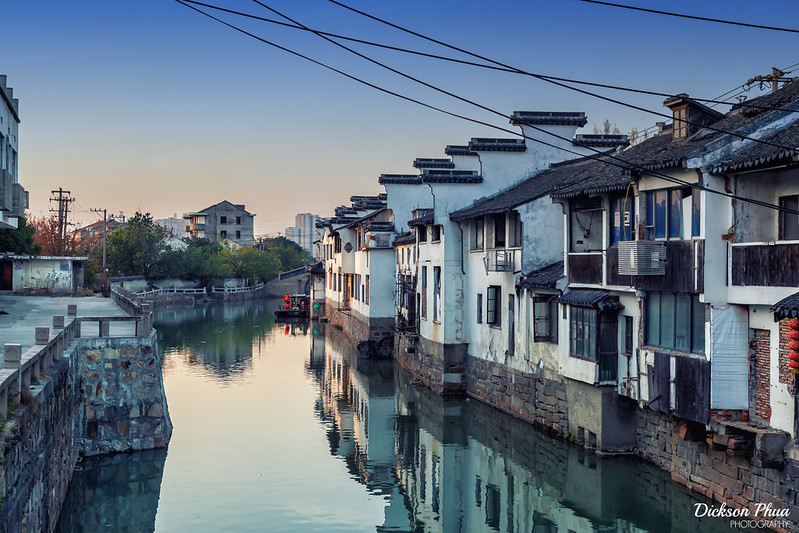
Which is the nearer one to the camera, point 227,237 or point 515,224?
point 515,224

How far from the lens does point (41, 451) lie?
558 inches

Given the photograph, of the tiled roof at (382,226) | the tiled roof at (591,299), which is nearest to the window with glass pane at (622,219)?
the tiled roof at (591,299)

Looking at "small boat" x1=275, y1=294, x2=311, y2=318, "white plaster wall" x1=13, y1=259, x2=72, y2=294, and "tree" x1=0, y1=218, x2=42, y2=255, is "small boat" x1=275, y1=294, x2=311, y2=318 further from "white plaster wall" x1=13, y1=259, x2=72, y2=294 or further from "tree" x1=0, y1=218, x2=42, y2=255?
"tree" x1=0, y1=218, x2=42, y2=255

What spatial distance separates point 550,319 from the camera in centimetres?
2486

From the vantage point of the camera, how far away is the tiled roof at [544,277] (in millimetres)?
23719

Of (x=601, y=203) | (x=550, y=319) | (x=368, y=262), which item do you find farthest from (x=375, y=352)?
(x=601, y=203)

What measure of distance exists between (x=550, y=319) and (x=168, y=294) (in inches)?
2702

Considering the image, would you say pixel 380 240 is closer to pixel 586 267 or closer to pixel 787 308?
pixel 586 267

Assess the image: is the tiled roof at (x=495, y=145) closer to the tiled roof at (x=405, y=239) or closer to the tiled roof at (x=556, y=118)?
the tiled roof at (x=556, y=118)

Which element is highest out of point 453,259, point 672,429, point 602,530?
point 453,259

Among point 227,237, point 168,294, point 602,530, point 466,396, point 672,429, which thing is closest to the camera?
point 602,530

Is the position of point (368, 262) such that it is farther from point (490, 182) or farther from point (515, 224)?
point (515, 224)

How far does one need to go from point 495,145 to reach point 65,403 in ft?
62.8

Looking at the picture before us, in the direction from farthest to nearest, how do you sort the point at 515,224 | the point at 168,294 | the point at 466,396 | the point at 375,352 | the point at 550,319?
the point at 168,294
the point at 375,352
the point at 466,396
the point at 515,224
the point at 550,319
